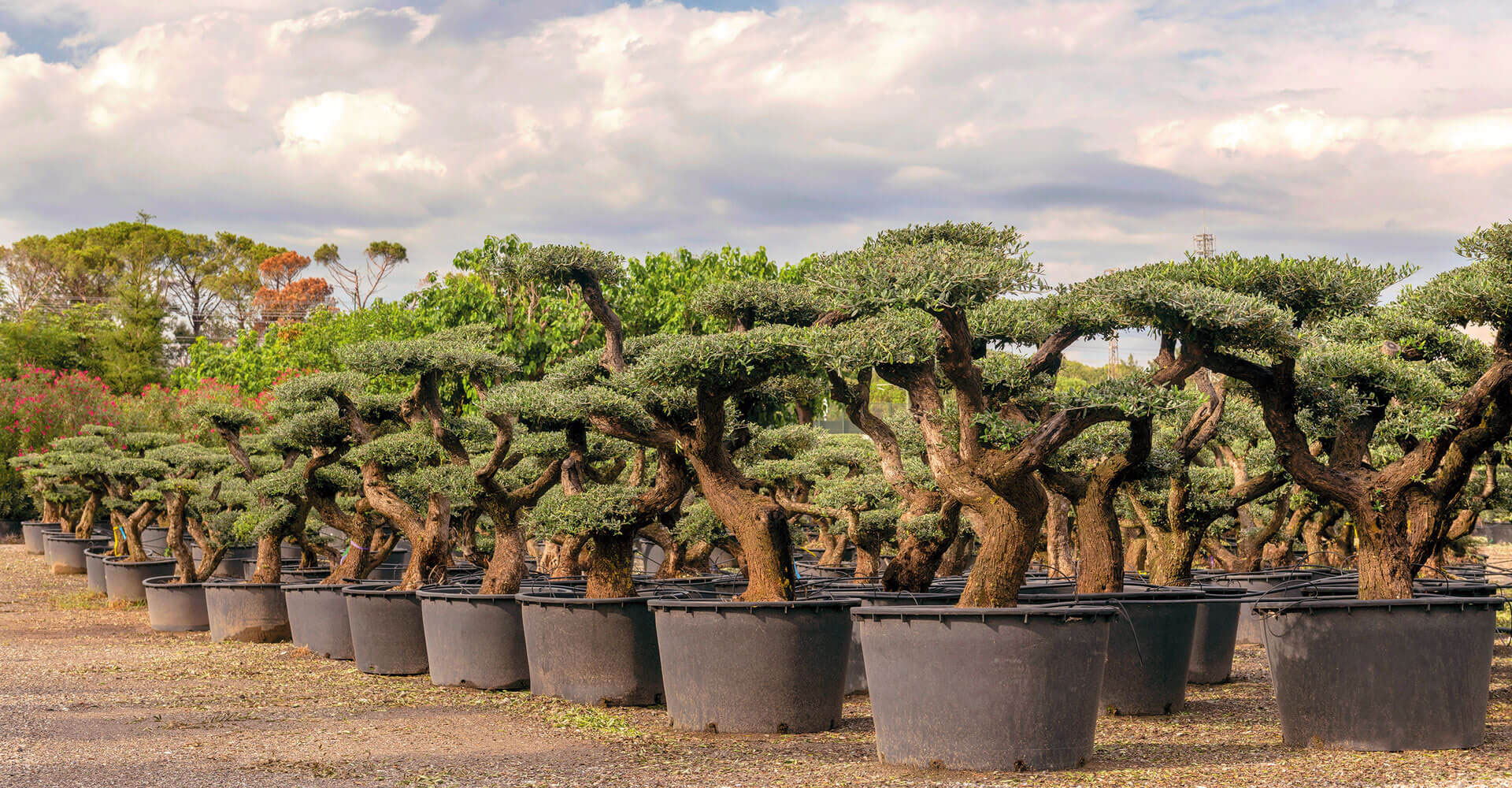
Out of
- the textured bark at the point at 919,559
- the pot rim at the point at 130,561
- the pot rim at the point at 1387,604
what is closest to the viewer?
the pot rim at the point at 1387,604

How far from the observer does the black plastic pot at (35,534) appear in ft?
92.3

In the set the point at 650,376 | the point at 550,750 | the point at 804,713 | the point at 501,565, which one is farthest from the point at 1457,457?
the point at 501,565

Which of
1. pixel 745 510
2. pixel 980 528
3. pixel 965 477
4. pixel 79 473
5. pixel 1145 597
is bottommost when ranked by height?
pixel 1145 597

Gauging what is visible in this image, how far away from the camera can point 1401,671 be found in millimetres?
6453

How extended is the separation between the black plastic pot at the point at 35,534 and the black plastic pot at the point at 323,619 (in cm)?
1969

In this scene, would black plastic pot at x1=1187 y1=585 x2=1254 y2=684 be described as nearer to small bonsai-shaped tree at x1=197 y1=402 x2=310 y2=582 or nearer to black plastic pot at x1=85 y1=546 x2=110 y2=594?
small bonsai-shaped tree at x1=197 y1=402 x2=310 y2=582

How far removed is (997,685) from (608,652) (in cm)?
343

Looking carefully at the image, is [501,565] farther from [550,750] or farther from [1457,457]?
[1457,457]

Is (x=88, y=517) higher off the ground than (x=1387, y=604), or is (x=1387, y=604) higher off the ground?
(x=88, y=517)

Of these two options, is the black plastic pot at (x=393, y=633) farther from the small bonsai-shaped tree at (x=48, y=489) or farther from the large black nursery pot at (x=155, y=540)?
the large black nursery pot at (x=155, y=540)

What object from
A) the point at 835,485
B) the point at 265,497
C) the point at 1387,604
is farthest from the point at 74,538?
the point at 1387,604

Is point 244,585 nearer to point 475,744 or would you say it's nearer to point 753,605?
point 475,744

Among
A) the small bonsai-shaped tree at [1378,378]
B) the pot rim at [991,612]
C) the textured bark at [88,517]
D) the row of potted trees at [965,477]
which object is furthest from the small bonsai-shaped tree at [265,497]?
the textured bark at [88,517]

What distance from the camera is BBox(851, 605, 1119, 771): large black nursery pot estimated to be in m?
5.95
